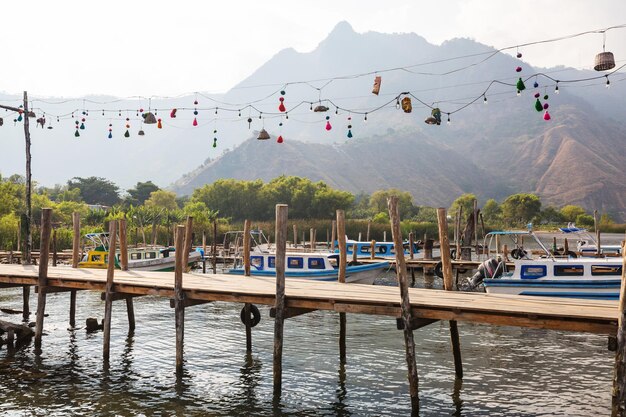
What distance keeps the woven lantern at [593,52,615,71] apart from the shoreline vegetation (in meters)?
22.5

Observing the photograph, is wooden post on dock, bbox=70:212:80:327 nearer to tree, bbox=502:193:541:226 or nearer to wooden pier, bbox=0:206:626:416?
wooden pier, bbox=0:206:626:416

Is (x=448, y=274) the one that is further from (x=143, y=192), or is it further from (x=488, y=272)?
(x=143, y=192)

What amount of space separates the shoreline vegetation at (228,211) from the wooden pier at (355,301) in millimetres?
20797

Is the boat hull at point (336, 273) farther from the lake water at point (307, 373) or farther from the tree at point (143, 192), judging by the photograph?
the tree at point (143, 192)

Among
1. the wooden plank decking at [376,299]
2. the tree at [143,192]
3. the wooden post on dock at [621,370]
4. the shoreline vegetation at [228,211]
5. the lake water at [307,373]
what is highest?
the tree at [143,192]

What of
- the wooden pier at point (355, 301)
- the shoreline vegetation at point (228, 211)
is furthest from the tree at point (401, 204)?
the wooden pier at point (355, 301)

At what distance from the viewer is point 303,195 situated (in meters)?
93.6

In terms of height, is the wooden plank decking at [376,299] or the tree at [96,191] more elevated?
the tree at [96,191]

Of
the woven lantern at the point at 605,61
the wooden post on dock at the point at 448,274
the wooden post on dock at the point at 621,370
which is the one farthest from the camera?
the woven lantern at the point at 605,61

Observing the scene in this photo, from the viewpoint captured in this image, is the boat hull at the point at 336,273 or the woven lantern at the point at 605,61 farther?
the boat hull at the point at 336,273

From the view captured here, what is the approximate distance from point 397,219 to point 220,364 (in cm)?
682

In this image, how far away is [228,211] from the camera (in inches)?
3696

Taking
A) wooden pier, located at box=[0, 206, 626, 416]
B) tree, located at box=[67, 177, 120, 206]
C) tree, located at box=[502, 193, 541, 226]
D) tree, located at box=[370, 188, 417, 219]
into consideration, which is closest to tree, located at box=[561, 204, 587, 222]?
tree, located at box=[502, 193, 541, 226]

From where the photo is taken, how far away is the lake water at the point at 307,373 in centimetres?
1290
